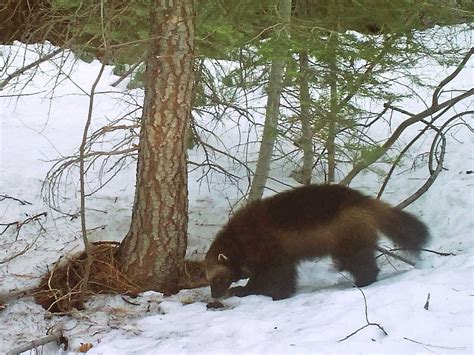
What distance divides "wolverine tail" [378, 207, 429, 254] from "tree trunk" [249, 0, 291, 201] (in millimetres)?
1561

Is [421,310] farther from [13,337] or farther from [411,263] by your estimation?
[13,337]

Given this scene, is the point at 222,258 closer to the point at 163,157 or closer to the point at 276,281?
the point at 276,281

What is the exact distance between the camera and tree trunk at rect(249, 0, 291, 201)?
600 cm

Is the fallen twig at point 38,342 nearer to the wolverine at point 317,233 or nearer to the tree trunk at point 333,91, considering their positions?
the wolverine at point 317,233

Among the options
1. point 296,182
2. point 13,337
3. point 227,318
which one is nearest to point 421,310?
point 227,318

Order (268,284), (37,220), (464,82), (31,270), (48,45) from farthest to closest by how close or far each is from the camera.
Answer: (464,82)
(37,220)
(48,45)
(31,270)
(268,284)

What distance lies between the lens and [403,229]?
16.5ft

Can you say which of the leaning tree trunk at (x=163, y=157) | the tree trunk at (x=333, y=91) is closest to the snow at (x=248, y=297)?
the leaning tree trunk at (x=163, y=157)

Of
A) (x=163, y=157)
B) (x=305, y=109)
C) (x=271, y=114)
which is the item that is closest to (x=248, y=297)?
(x=163, y=157)

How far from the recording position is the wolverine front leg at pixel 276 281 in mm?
4996

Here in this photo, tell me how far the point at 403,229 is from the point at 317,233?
74 cm

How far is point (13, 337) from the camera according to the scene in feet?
15.0

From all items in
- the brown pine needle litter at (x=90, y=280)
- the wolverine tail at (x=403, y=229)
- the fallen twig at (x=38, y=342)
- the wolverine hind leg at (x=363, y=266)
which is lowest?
the fallen twig at (x=38, y=342)

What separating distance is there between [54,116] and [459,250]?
7.72 m
